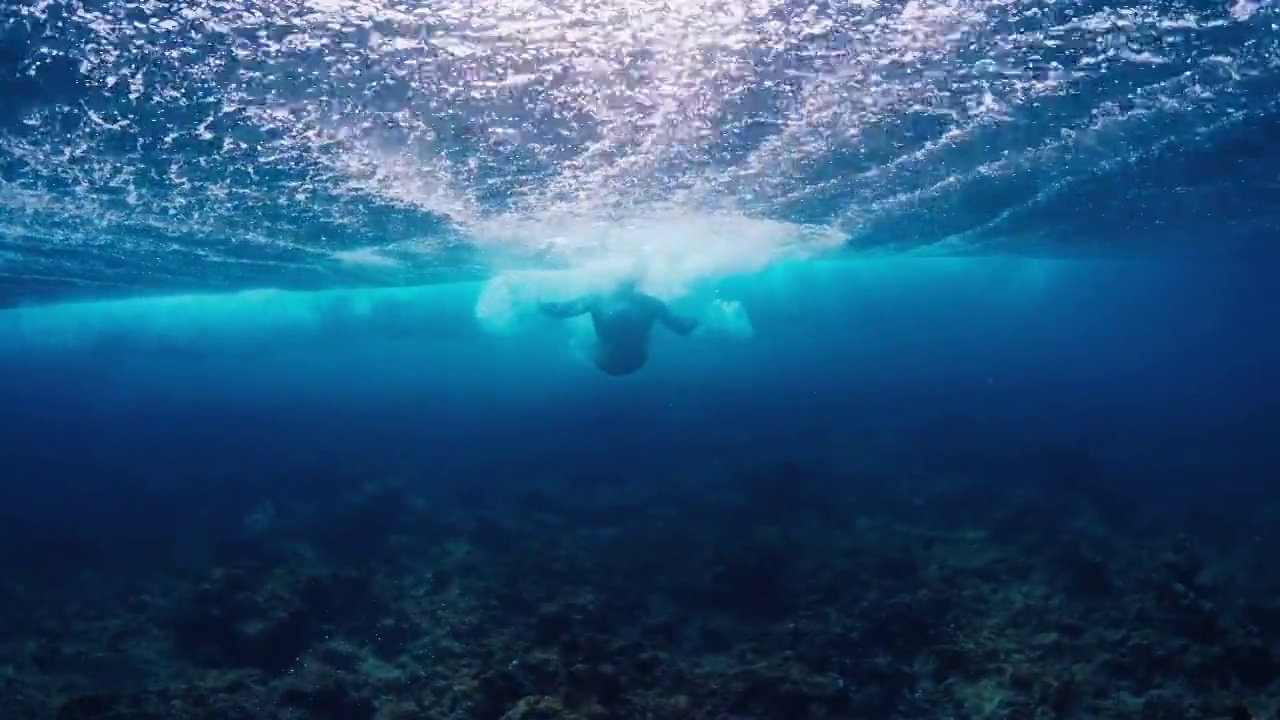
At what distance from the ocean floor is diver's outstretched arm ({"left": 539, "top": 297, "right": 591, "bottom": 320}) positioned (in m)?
5.88

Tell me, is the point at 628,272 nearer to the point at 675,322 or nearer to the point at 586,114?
the point at 675,322

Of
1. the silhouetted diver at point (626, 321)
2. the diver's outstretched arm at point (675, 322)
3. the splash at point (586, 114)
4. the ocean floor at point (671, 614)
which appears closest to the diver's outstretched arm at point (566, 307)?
the silhouetted diver at point (626, 321)

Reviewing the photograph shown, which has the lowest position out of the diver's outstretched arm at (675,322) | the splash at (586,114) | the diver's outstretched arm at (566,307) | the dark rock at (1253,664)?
the dark rock at (1253,664)

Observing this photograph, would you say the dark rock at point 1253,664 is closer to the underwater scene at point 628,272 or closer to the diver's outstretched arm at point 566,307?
the underwater scene at point 628,272

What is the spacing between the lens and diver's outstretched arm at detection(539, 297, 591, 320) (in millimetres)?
21494

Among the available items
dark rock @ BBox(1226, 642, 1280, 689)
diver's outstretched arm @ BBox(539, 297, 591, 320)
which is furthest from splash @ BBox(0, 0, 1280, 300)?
dark rock @ BBox(1226, 642, 1280, 689)

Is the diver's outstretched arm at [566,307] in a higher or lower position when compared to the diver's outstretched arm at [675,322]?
higher

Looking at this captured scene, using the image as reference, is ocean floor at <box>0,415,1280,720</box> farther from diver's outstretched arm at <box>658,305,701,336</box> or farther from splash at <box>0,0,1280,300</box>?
diver's outstretched arm at <box>658,305,701,336</box>

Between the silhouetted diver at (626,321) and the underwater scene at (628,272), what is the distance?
0.38 ft

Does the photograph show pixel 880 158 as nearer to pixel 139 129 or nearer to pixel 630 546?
pixel 630 546

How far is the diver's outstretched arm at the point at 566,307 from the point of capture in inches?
846

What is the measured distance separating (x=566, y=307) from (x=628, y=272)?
115 inches

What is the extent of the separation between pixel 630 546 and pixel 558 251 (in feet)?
29.3

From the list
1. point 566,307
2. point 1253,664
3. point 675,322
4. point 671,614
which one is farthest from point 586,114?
point 675,322
